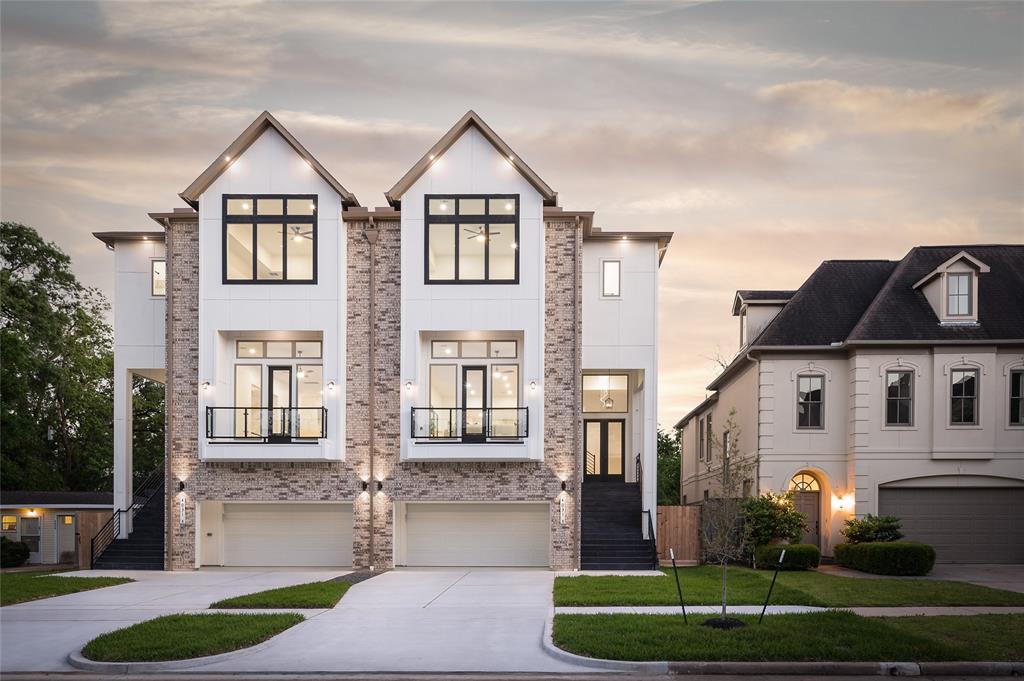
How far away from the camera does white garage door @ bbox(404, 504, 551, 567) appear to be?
24609 millimetres

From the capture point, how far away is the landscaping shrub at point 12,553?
27.8 m

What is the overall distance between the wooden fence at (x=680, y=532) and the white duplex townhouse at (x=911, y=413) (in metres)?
2.34

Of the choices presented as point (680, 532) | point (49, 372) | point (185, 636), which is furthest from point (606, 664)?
point (49, 372)

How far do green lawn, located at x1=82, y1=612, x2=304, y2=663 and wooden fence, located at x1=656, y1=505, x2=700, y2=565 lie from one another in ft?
43.7

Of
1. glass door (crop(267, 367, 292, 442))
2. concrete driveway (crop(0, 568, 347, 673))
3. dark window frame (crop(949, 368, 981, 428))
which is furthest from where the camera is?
dark window frame (crop(949, 368, 981, 428))

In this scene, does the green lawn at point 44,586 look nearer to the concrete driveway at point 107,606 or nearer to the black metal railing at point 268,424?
the concrete driveway at point 107,606

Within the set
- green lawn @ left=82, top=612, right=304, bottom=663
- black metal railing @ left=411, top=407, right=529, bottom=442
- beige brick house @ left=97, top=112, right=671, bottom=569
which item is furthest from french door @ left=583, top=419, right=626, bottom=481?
green lawn @ left=82, top=612, right=304, bottom=663

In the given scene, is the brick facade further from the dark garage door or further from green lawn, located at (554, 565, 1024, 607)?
the dark garage door

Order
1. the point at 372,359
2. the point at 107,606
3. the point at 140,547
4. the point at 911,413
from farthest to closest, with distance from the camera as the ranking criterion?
1. the point at 911,413
2. the point at 140,547
3. the point at 372,359
4. the point at 107,606

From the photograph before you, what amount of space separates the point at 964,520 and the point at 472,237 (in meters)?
16.2

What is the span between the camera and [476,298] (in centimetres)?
2312

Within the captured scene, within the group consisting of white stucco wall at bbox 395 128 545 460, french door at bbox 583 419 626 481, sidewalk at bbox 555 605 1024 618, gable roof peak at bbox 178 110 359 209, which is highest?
gable roof peak at bbox 178 110 359 209

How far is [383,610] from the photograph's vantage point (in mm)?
15312

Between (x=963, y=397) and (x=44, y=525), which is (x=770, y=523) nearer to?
(x=963, y=397)
